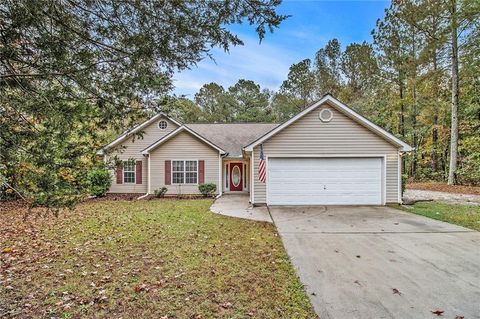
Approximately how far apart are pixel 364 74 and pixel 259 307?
2578 centimetres

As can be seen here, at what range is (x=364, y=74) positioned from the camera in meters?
25.3

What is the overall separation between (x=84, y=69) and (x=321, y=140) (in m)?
10.2

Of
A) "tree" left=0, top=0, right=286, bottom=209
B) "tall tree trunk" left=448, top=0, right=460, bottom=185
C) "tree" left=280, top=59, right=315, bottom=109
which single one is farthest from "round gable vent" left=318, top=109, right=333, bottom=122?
Answer: "tree" left=280, top=59, right=315, bottom=109

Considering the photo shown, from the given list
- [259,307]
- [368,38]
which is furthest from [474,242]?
[368,38]

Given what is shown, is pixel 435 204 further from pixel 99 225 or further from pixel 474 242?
pixel 99 225

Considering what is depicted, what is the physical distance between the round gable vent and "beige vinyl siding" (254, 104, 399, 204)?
126 millimetres

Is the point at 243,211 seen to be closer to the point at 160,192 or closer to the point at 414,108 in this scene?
the point at 160,192

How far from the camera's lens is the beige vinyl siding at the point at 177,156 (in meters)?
16.6

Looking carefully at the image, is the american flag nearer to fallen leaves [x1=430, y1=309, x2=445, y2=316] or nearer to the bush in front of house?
the bush in front of house

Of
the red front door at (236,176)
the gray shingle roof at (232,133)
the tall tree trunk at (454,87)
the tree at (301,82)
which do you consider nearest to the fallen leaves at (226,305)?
the gray shingle roof at (232,133)

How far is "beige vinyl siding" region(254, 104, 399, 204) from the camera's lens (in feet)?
39.8

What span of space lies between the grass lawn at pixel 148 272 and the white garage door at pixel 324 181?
404 centimetres

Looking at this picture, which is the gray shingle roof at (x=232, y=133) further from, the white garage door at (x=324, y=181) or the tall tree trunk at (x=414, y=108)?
the tall tree trunk at (x=414, y=108)

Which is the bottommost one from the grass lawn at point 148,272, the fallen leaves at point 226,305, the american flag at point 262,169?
the grass lawn at point 148,272
